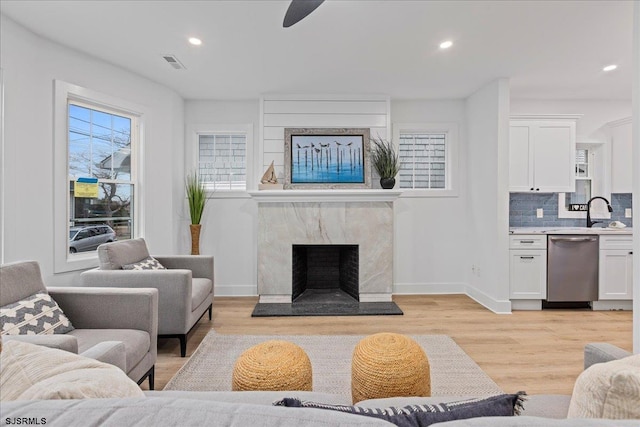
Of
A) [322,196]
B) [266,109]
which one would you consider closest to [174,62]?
[266,109]

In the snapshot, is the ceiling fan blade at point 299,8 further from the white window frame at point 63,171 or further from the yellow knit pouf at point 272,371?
the white window frame at point 63,171

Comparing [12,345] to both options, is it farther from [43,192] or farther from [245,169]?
[245,169]

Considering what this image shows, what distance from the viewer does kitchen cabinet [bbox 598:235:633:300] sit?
396 centimetres

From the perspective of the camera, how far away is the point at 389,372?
1.48 m

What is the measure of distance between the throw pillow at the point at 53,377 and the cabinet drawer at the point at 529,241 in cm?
414

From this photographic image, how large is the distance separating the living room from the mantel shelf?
0.46m

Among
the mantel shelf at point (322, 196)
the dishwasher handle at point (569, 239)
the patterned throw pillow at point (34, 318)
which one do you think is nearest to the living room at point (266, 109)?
the mantel shelf at point (322, 196)

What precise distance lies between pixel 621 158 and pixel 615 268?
5.07ft

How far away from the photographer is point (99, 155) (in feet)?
11.7

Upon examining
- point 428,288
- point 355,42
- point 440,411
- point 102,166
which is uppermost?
point 355,42

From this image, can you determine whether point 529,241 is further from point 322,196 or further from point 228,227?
point 228,227

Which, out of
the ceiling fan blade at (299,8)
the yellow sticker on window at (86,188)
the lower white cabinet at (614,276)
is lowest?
the lower white cabinet at (614,276)

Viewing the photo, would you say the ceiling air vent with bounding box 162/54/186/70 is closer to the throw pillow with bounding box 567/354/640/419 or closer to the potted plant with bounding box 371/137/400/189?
the potted plant with bounding box 371/137/400/189

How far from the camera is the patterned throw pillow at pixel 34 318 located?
5.68 feet
